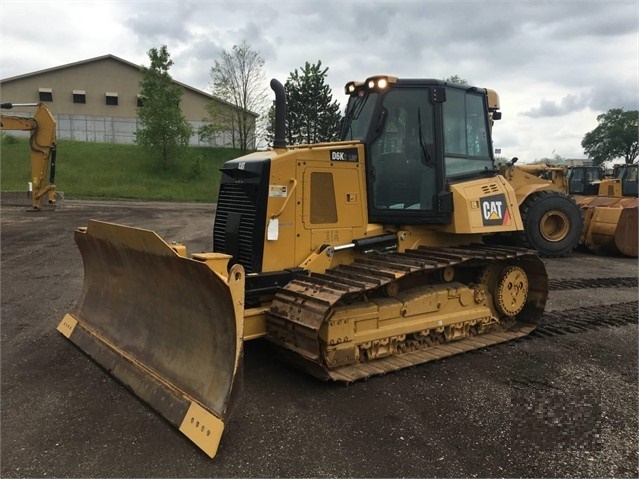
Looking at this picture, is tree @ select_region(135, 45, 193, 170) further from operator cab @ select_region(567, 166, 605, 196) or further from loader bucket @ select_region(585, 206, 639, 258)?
loader bucket @ select_region(585, 206, 639, 258)

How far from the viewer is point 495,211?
238 inches

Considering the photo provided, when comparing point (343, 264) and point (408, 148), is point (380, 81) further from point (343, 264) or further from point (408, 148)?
point (343, 264)

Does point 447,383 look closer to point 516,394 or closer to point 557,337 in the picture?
point 516,394

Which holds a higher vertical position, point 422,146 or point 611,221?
point 422,146

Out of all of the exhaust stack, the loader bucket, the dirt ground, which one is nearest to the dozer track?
the dirt ground

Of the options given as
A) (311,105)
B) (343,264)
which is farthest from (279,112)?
(311,105)

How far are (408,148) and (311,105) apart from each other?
2518cm

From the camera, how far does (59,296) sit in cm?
774

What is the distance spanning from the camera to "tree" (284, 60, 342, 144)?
27.0m

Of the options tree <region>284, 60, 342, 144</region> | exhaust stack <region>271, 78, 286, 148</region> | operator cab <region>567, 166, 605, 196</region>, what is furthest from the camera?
tree <region>284, 60, 342, 144</region>

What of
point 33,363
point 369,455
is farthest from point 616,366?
point 33,363

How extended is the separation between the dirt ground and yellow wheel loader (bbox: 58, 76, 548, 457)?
0.25 metres

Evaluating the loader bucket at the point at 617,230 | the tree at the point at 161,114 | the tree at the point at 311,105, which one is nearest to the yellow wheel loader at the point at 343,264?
the loader bucket at the point at 617,230

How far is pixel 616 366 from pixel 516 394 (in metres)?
1.51
